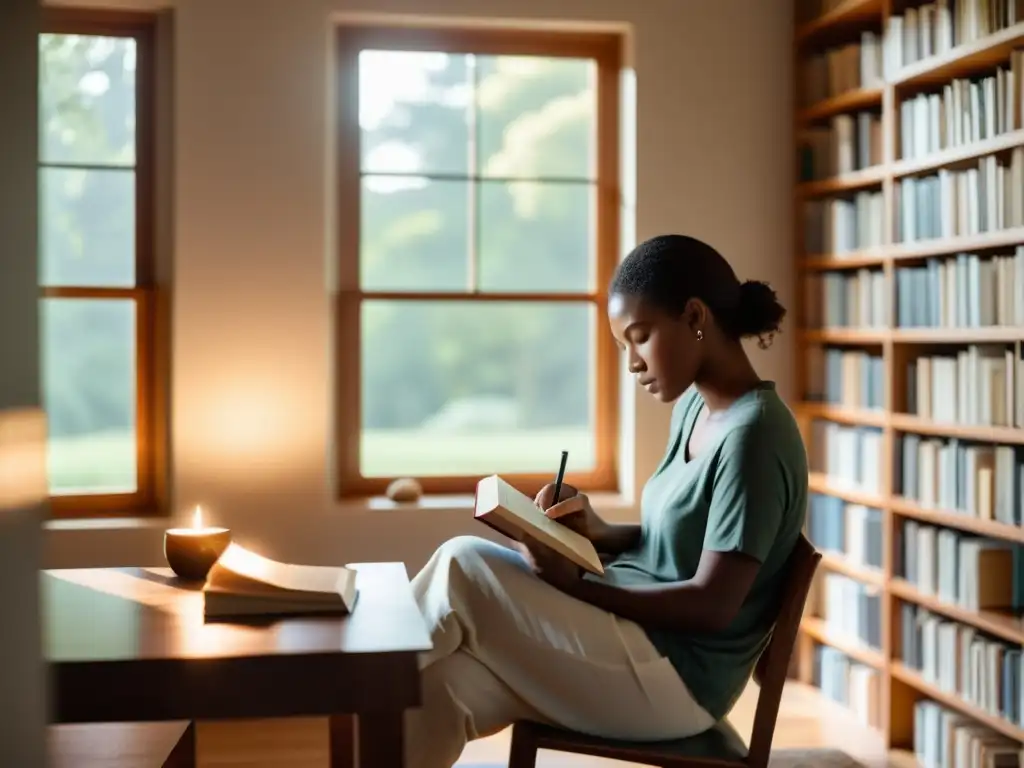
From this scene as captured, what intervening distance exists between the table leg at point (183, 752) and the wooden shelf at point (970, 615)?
2.07 metres

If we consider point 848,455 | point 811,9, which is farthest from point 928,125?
point 848,455

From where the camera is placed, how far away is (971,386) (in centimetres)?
325

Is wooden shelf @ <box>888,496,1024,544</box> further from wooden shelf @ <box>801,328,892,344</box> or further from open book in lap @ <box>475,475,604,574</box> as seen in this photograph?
open book in lap @ <box>475,475,604,574</box>

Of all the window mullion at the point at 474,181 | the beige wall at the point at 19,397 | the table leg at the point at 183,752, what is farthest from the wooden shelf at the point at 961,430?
the beige wall at the point at 19,397

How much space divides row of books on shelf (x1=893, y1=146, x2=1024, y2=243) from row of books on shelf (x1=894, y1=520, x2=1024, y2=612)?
0.89m

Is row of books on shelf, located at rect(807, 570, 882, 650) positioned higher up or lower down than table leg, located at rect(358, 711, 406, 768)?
lower down

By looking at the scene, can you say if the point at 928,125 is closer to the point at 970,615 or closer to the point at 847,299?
the point at 847,299

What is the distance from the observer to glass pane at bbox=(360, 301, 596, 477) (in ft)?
13.9

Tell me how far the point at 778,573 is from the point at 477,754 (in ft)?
5.67

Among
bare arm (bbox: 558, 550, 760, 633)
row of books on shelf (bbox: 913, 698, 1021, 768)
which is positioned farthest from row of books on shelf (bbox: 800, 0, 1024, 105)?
row of books on shelf (bbox: 913, 698, 1021, 768)

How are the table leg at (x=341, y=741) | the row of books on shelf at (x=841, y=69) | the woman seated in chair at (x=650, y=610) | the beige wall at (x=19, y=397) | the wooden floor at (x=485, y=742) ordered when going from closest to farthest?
the beige wall at (x=19, y=397)
the woman seated in chair at (x=650, y=610)
the table leg at (x=341, y=741)
the wooden floor at (x=485, y=742)
the row of books on shelf at (x=841, y=69)

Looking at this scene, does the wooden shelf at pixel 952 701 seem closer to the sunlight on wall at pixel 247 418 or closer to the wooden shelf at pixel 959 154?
the wooden shelf at pixel 959 154

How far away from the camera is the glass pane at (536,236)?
169 inches

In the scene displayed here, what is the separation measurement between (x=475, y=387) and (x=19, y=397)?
12.8 ft
